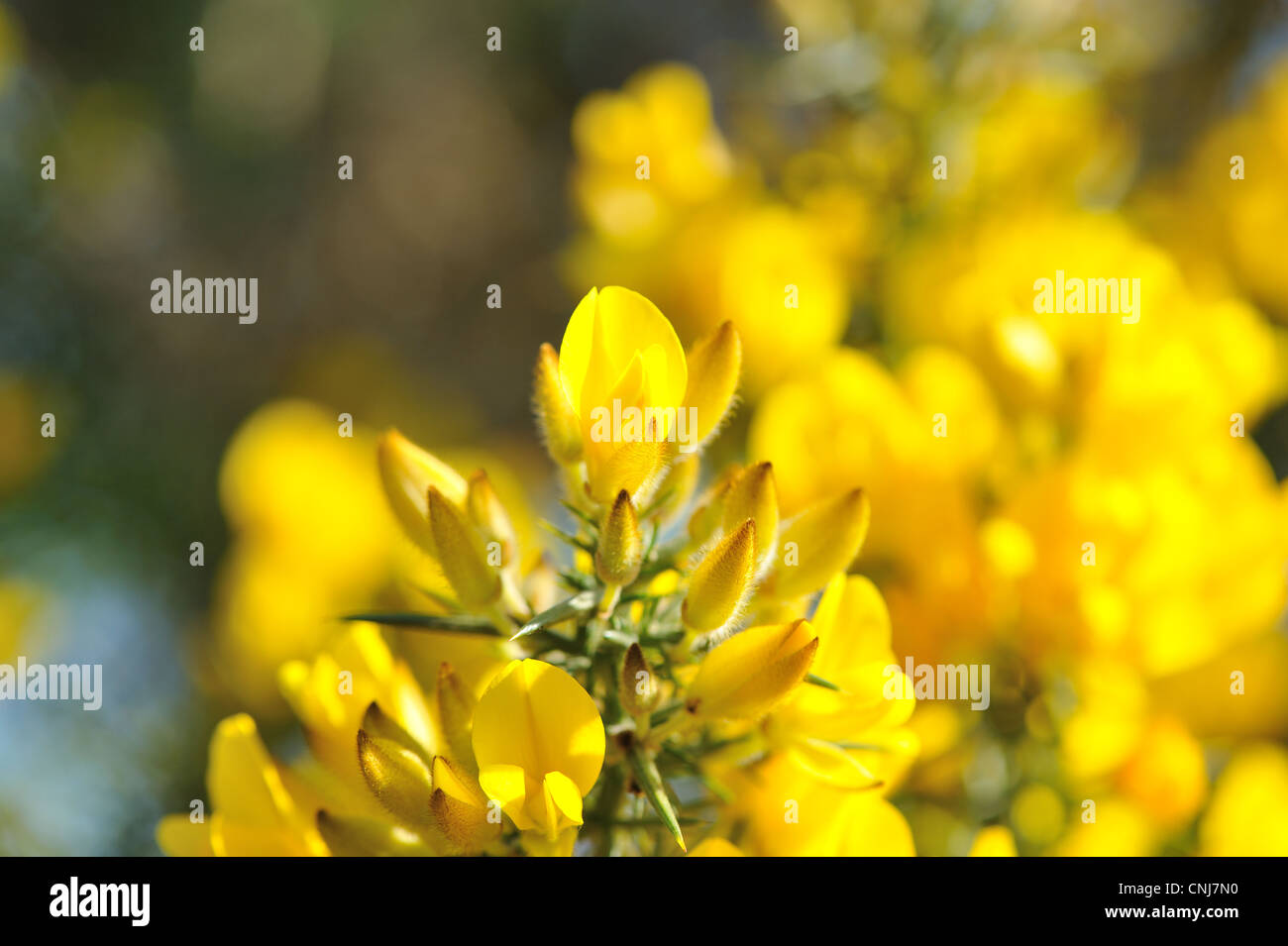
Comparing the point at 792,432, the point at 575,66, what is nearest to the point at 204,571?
the point at 792,432

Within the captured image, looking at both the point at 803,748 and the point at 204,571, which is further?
the point at 204,571

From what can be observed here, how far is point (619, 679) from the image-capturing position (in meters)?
0.77

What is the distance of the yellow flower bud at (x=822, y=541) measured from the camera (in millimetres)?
784

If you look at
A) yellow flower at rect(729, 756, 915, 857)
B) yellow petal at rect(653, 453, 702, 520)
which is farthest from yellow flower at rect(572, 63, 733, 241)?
yellow flower at rect(729, 756, 915, 857)

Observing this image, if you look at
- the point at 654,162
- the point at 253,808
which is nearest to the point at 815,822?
the point at 253,808

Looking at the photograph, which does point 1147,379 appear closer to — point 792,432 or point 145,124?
point 792,432

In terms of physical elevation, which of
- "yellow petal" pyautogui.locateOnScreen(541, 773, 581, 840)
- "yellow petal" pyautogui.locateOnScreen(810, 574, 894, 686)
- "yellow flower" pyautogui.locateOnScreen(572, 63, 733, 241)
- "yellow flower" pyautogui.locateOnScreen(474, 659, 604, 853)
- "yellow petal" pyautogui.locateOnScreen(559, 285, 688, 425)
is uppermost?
"yellow flower" pyautogui.locateOnScreen(572, 63, 733, 241)

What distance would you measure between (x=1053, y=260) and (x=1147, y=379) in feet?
1.55

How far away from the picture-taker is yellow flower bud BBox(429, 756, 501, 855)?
2.28 feet

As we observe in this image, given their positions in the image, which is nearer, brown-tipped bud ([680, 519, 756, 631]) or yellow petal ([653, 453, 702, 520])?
brown-tipped bud ([680, 519, 756, 631])

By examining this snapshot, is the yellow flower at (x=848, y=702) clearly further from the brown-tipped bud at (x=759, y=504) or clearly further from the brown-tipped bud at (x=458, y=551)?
the brown-tipped bud at (x=458, y=551)

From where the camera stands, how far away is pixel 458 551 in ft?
2.52

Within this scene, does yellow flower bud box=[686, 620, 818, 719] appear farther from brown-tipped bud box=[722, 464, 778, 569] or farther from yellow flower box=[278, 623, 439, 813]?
yellow flower box=[278, 623, 439, 813]

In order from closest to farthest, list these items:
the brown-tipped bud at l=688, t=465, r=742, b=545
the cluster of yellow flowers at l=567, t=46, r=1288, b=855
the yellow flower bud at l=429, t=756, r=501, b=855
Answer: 1. the yellow flower bud at l=429, t=756, r=501, b=855
2. the brown-tipped bud at l=688, t=465, r=742, b=545
3. the cluster of yellow flowers at l=567, t=46, r=1288, b=855
